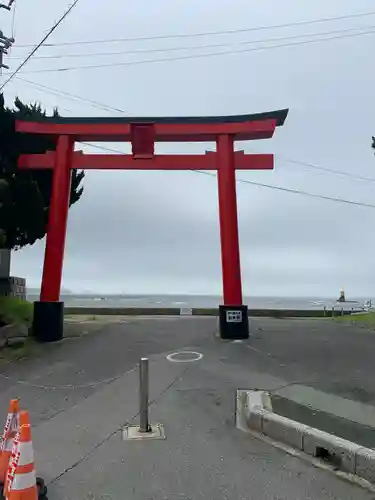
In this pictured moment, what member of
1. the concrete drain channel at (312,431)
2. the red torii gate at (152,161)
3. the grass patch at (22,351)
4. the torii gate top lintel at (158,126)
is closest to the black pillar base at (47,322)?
the red torii gate at (152,161)

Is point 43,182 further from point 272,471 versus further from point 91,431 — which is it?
point 272,471

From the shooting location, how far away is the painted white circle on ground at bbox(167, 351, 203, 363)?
929 cm

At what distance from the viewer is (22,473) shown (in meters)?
3.46

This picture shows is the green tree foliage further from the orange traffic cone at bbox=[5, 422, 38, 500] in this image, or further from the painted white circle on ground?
the orange traffic cone at bbox=[5, 422, 38, 500]

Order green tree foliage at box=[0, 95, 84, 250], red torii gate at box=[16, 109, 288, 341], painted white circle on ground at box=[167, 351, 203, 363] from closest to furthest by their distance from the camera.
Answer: painted white circle on ground at box=[167, 351, 203, 363]
red torii gate at box=[16, 109, 288, 341]
green tree foliage at box=[0, 95, 84, 250]

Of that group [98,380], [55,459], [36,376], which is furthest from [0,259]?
[55,459]

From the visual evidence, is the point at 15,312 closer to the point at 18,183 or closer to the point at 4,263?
the point at 4,263

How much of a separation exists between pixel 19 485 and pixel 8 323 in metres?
9.44

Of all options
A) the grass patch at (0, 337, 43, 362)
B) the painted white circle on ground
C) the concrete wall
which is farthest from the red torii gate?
the concrete wall

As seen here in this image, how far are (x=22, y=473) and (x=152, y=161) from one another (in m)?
10.1

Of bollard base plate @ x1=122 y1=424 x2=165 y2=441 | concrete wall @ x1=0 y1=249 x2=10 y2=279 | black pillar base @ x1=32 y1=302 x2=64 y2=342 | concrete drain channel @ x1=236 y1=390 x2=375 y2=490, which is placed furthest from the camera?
concrete wall @ x1=0 y1=249 x2=10 y2=279

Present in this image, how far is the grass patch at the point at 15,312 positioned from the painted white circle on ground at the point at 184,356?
4.44 m

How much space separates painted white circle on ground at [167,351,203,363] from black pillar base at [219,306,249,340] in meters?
1.78

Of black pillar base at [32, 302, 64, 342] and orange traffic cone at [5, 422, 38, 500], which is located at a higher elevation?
black pillar base at [32, 302, 64, 342]
